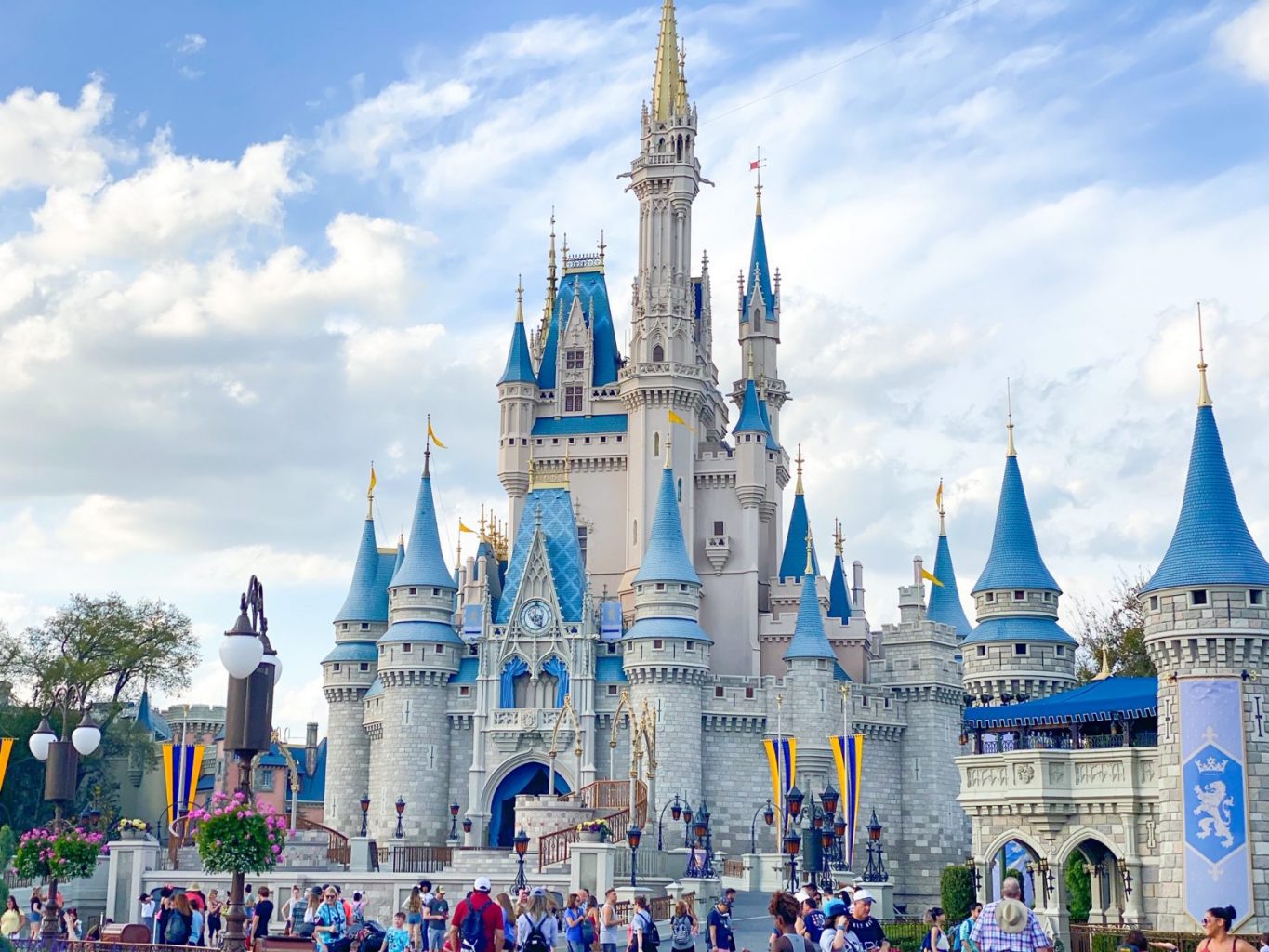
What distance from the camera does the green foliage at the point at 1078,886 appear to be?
3756cm

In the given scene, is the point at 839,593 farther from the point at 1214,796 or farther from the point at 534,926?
the point at 534,926

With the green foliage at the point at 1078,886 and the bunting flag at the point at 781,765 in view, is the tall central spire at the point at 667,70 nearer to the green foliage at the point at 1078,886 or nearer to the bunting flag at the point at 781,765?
the bunting flag at the point at 781,765

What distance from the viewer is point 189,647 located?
64.6 m

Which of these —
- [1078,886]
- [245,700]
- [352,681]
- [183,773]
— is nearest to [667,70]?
[352,681]

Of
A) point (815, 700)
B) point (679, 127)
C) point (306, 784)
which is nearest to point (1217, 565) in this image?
point (815, 700)

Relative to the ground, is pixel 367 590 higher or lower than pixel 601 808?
higher

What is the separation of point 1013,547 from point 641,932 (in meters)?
32.1

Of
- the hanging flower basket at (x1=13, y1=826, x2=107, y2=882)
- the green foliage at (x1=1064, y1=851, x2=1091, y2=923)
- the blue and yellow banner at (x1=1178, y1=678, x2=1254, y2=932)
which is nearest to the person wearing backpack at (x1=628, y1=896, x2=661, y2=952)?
the hanging flower basket at (x1=13, y1=826, x2=107, y2=882)

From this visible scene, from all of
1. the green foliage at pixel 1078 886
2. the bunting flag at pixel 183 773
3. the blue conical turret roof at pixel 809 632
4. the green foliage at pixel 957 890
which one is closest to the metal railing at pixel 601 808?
the green foliage at pixel 957 890

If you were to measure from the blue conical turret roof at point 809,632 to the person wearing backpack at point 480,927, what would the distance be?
35745mm

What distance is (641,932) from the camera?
19781 mm

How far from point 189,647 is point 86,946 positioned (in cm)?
4516

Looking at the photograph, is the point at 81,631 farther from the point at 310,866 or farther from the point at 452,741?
→ the point at 310,866

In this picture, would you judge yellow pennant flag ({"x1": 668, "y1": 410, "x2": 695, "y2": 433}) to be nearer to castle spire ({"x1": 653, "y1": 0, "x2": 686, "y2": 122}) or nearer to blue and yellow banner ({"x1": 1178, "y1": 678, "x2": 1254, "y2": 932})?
castle spire ({"x1": 653, "y1": 0, "x2": 686, "y2": 122})
